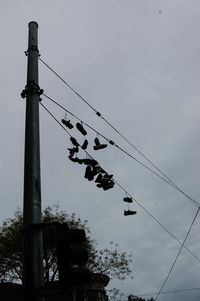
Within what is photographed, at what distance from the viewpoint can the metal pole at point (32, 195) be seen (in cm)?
349

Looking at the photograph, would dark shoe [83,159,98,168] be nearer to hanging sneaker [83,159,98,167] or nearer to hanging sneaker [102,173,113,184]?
hanging sneaker [83,159,98,167]

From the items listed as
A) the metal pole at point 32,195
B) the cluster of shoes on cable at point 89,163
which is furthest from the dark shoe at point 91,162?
the metal pole at point 32,195

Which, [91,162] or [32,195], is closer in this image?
[32,195]

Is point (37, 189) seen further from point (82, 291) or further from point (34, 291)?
point (82, 291)

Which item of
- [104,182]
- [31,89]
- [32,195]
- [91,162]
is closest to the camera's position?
[32,195]

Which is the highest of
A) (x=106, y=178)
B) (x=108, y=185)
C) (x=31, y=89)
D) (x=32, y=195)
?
(x=106, y=178)

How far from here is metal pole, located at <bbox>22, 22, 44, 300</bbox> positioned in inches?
137

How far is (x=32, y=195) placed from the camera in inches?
153

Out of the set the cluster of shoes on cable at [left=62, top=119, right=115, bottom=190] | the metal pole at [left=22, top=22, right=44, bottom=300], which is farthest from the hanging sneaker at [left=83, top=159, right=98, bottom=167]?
the metal pole at [left=22, top=22, right=44, bottom=300]

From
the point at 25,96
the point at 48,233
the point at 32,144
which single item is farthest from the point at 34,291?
the point at 48,233

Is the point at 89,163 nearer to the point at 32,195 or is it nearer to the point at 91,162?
the point at 91,162

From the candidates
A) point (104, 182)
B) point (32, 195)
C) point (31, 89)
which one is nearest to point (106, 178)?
point (104, 182)

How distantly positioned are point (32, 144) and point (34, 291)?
1738 mm

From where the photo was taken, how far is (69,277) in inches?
142
